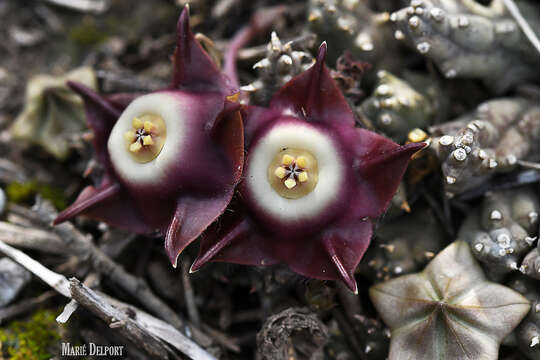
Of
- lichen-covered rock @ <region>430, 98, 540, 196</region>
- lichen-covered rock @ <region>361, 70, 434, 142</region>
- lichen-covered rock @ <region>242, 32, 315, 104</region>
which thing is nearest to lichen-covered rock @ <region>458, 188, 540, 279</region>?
lichen-covered rock @ <region>430, 98, 540, 196</region>

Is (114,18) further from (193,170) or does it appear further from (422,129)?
(422,129)

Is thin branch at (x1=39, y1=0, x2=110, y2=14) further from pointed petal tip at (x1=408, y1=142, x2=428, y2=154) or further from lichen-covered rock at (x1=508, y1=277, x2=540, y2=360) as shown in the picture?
lichen-covered rock at (x1=508, y1=277, x2=540, y2=360)

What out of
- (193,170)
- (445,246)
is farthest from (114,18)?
(445,246)

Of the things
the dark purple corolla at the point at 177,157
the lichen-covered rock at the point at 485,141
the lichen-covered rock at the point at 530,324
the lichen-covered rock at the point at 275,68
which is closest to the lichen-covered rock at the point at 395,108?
the lichen-covered rock at the point at 485,141

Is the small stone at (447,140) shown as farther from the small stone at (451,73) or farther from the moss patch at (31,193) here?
the moss patch at (31,193)

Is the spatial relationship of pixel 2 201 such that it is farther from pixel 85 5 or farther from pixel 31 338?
pixel 85 5
